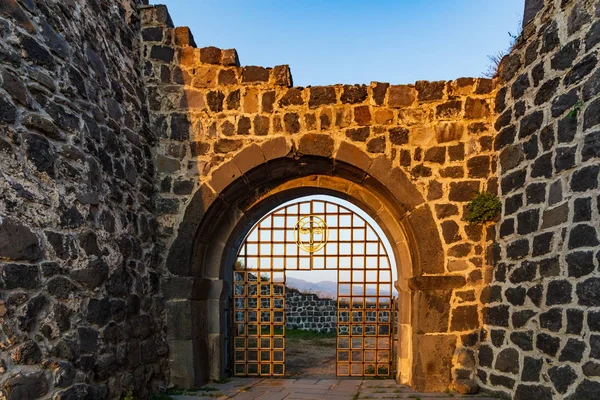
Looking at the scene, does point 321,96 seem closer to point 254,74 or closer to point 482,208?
point 254,74

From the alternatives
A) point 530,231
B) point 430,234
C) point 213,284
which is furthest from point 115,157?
point 530,231

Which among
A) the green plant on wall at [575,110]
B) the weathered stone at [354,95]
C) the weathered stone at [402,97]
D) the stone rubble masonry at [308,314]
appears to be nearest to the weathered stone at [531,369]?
the green plant on wall at [575,110]

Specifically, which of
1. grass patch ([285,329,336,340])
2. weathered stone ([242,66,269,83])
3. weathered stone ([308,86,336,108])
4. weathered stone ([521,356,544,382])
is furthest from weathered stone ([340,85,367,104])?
grass patch ([285,329,336,340])

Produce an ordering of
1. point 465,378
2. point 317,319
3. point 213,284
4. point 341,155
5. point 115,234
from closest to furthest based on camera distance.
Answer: point 115,234 < point 465,378 < point 341,155 < point 213,284 < point 317,319

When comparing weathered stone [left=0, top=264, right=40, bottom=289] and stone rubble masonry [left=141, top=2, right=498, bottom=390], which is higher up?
stone rubble masonry [left=141, top=2, right=498, bottom=390]

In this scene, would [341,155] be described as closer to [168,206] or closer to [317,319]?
[168,206]

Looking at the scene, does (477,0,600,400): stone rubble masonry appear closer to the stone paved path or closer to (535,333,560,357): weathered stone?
(535,333,560,357): weathered stone

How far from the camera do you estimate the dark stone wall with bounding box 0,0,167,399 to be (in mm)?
2773

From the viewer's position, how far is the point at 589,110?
10.8 feet

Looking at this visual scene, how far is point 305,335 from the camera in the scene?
12094 millimetres

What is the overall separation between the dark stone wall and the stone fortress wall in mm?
16

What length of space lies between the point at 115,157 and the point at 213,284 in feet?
6.15

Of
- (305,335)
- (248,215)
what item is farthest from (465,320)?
(305,335)

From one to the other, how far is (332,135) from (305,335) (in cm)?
841
